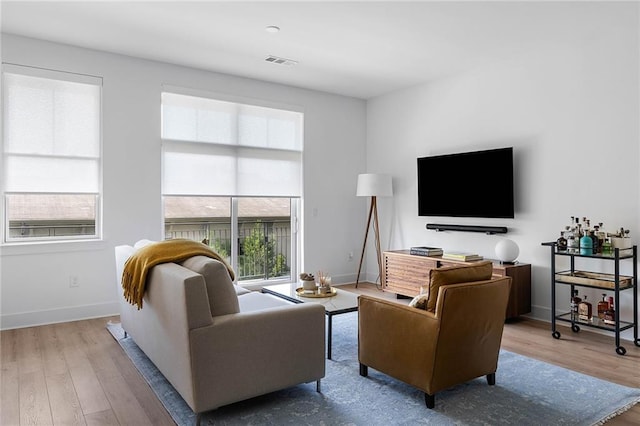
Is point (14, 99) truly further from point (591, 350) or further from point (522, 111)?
point (591, 350)

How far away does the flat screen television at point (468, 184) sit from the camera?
461 cm

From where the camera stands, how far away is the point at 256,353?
2.41m

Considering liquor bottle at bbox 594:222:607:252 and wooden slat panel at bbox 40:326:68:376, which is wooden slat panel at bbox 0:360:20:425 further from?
liquor bottle at bbox 594:222:607:252

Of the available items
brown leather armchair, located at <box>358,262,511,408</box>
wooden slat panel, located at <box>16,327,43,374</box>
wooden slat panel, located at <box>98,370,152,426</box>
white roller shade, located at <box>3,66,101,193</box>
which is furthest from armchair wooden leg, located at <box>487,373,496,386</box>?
white roller shade, located at <box>3,66,101,193</box>

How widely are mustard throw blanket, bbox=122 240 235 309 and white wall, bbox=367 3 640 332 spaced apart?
331 cm

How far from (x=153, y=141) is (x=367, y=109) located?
3170 millimetres

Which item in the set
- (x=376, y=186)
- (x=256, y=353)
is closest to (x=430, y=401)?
(x=256, y=353)

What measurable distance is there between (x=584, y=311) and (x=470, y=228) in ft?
4.84

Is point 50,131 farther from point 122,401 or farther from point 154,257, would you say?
point 122,401

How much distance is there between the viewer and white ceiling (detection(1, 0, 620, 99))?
3445mm

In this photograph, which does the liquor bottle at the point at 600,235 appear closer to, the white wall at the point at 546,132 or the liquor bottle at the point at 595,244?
the liquor bottle at the point at 595,244

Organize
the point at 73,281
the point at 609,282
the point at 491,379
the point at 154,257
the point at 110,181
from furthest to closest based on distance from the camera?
the point at 110,181 → the point at 73,281 → the point at 609,282 → the point at 491,379 → the point at 154,257

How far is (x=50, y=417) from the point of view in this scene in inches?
94.8

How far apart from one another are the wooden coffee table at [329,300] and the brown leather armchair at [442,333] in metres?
0.37
